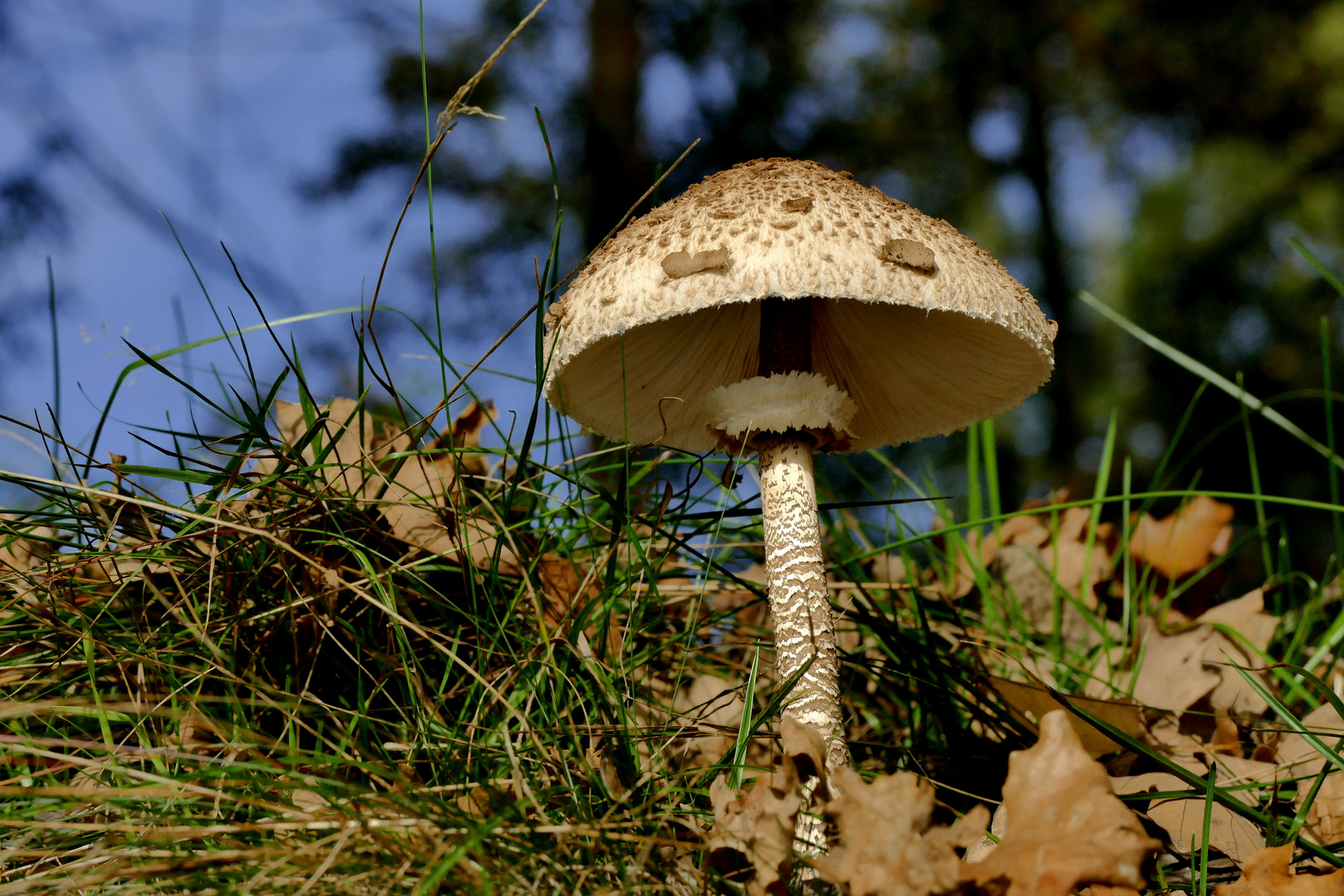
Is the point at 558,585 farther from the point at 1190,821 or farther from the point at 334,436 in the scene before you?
the point at 1190,821

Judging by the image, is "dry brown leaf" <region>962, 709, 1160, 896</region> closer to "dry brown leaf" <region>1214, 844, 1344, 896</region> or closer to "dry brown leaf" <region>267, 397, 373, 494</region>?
"dry brown leaf" <region>1214, 844, 1344, 896</region>

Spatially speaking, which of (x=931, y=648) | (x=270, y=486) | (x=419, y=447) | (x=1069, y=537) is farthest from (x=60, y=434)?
(x=1069, y=537)

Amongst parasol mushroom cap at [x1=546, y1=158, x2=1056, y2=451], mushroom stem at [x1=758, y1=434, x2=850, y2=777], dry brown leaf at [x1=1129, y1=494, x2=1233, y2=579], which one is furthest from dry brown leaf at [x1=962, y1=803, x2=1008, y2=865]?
dry brown leaf at [x1=1129, y1=494, x2=1233, y2=579]

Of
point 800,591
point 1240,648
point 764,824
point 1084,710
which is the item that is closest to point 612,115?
point 1240,648

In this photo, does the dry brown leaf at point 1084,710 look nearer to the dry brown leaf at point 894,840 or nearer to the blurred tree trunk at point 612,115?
the dry brown leaf at point 894,840

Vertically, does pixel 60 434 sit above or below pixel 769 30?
below

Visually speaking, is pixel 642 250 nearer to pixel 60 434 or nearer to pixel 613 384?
pixel 613 384
